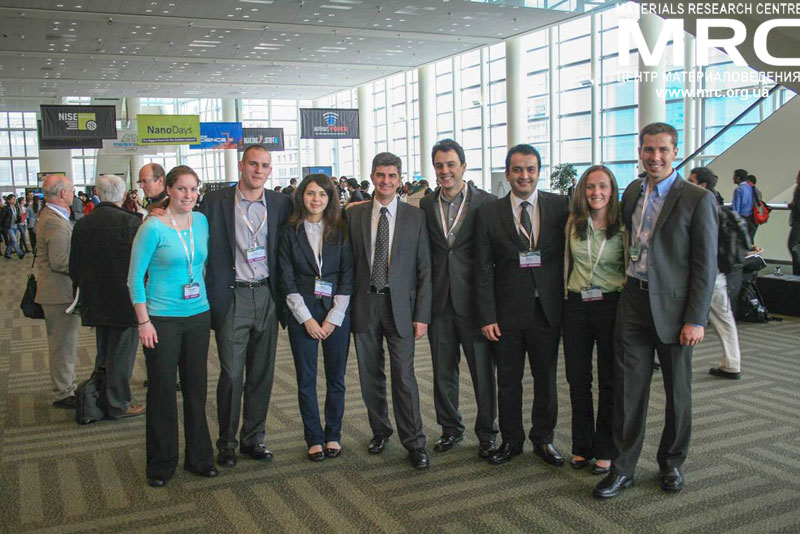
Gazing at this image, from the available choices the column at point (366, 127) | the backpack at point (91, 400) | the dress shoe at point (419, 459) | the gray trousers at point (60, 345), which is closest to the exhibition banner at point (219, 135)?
the column at point (366, 127)

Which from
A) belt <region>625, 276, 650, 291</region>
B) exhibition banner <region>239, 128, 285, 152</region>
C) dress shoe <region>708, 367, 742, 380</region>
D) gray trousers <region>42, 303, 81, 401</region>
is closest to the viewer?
belt <region>625, 276, 650, 291</region>

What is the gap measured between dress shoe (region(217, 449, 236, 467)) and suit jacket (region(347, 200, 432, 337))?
0.91 metres

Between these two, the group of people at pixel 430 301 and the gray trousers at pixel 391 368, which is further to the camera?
the gray trousers at pixel 391 368

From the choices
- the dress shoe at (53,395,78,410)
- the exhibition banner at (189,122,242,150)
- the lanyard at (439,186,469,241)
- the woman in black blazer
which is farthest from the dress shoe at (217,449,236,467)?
the exhibition banner at (189,122,242,150)

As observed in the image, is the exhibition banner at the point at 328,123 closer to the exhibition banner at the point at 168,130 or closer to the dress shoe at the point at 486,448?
the exhibition banner at the point at 168,130

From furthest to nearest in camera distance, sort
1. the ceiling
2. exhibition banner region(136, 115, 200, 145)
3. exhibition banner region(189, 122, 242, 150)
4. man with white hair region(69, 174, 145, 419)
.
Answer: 1. exhibition banner region(189, 122, 242, 150)
2. exhibition banner region(136, 115, 200, 145)
3. the ceiling
4. man with white hair region(69, 174, 145, 419)

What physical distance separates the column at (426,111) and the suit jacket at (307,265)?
786 inches

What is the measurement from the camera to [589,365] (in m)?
3.42

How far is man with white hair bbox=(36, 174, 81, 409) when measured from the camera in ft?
15.3

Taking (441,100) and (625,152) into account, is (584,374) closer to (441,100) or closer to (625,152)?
(625,152)

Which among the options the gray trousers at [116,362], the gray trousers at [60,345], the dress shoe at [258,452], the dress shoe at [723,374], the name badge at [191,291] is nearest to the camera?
the name badge at [191,291]

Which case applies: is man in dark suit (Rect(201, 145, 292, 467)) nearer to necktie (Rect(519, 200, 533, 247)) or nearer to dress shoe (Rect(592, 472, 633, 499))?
necktie (Rect(519, 200, 533, 247))

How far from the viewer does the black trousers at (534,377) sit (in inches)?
136

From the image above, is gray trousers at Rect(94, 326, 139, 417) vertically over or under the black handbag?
under
